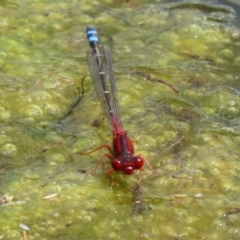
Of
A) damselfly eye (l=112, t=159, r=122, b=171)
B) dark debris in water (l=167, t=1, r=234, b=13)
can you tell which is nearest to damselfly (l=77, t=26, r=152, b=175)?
damselfly eye (l=112, t=159, r=122, b=171)

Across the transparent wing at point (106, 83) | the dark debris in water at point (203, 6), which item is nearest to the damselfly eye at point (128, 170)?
the transparent wing at point (106, 83)

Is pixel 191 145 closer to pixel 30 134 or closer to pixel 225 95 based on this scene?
pixel 225 95

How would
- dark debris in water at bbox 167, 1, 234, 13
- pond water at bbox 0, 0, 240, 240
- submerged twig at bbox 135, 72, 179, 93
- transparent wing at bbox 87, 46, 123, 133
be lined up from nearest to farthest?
pond water at bbox 0, 0, 240, 240 → transparent wing at bbox 87, 46, 123, 133 → submerged twig at bbox 135, 72, 179, 93 → dark debris in water at bbox 167, 1, 234, 13

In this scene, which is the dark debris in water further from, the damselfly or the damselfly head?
the damselfly head

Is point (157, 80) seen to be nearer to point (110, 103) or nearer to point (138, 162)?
point (110, 103)

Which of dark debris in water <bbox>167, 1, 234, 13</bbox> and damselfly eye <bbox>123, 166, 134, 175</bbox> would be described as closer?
damselfly eye <bbox>123, 166, 134, 175</bbox>

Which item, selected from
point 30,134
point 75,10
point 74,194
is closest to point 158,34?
point 75,10

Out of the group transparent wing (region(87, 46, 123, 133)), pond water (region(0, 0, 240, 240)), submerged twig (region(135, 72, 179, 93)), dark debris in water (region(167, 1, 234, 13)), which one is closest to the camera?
pond water (region(0, 0, 240, 240))

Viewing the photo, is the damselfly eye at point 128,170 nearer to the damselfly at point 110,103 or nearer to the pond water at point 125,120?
the damselfly at point 110,103
